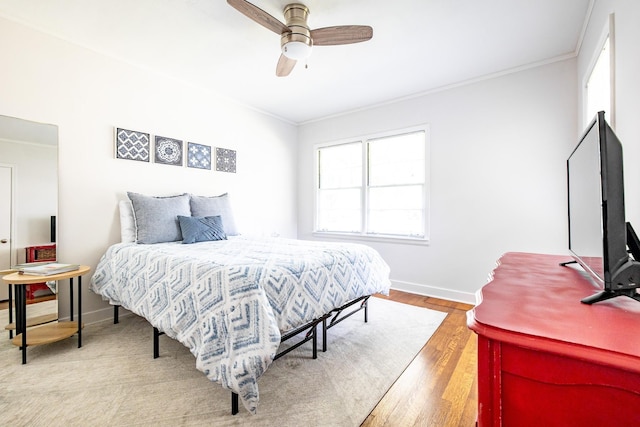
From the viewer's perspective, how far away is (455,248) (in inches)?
131

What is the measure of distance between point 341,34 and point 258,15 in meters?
0.61

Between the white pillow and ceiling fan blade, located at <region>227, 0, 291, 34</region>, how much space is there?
2.15m

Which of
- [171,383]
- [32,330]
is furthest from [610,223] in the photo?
[32,330]

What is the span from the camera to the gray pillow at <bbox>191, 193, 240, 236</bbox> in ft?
10.3

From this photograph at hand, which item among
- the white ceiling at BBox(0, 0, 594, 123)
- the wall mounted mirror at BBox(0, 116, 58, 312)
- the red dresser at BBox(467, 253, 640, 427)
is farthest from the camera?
the wall mounted mirror at BBox(0, 116, 58, 312)

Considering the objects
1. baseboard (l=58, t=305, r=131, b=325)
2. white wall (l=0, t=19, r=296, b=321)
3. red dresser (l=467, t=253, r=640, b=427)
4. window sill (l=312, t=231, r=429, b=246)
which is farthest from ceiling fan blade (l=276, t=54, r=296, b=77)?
baseboard (l=58, t=305, r=131, b=325)

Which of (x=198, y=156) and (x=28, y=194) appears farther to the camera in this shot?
(x=198, y=156)

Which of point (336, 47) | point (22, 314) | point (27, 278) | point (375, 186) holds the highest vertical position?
point (336, 47)

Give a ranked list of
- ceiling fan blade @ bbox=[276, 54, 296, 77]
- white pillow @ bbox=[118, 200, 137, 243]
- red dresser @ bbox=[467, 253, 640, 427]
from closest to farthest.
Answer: red dresser @ bbox=[467, 253, 640, 427] < ceiling fan blade @ bbox=[276, 54, 296, 77] < white pillow @ bbox=[118, 200, 137, 243]

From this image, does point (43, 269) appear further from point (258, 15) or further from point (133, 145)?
point (258, 15)

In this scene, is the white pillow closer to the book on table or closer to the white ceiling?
the book on table

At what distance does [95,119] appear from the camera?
2670mm

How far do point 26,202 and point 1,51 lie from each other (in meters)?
1.21

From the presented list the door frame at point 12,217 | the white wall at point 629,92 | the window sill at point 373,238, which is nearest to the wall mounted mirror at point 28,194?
the door frame at point 12,217
